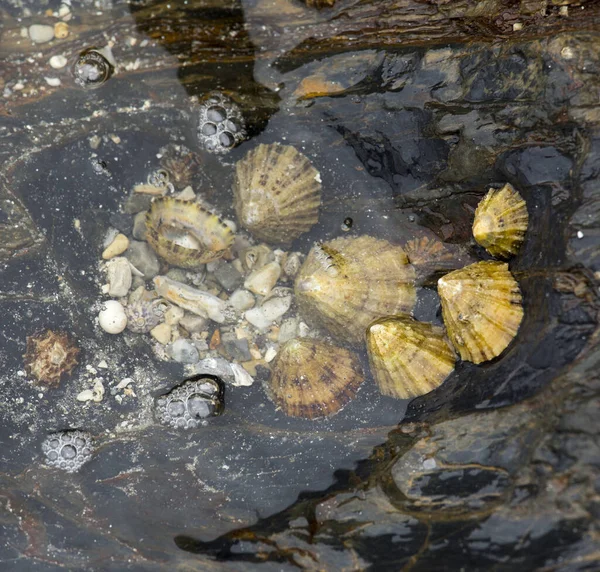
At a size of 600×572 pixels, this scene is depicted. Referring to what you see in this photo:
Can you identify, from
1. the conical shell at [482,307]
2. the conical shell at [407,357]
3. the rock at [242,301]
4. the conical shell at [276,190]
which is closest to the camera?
the conical shell at [482,307]

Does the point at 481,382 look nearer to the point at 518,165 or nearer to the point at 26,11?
the point at 518,165

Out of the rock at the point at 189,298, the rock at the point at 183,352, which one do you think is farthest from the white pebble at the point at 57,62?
the rock at the point at 183,352

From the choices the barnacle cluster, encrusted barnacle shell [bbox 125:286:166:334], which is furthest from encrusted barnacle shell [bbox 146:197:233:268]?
the barnacle cluster

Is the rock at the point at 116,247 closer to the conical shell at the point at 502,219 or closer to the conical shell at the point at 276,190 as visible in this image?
the conical shell at the point at 276,190

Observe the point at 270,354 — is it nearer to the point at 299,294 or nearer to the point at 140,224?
the point at 299,294

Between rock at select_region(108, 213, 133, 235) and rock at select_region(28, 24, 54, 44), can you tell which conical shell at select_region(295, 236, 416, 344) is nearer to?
rock at select_region(108, 213, 133, 235)
